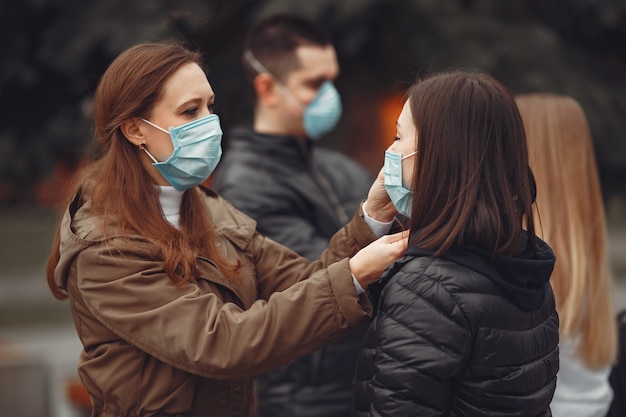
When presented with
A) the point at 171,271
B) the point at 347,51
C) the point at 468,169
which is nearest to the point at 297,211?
the point at 171,271

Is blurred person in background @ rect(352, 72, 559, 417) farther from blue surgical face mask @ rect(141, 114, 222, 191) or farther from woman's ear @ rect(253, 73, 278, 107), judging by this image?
woman's ear @ rect(253, 73, 278, 107)

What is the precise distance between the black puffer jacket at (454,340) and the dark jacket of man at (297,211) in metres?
1.35

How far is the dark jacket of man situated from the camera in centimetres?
392

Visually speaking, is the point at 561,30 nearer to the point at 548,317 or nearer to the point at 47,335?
the point at 548,317

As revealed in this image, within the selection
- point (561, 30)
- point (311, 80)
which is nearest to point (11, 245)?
point (561, 30)

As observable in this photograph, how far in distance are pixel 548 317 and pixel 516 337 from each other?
206mm

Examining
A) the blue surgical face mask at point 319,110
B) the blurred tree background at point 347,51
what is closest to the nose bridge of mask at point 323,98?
the blue surgical face mask at point 319,110

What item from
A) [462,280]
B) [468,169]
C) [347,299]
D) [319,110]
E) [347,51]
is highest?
[468,169]

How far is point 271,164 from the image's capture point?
13.8ft

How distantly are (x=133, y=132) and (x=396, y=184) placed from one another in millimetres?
793

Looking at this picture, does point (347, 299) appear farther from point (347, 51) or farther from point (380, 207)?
point (347, 51)

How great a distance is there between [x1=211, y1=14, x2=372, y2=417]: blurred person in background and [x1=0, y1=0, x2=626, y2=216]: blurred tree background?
1772 mm

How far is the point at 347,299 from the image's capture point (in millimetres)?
2604

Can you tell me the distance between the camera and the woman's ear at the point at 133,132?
2.83 metres
